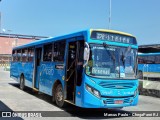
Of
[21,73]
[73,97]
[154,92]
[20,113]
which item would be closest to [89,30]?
[73,97]

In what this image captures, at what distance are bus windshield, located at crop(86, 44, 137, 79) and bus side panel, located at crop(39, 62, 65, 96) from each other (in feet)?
6.67

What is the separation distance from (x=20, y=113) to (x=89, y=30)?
3560 millimetres

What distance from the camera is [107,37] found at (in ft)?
35.0

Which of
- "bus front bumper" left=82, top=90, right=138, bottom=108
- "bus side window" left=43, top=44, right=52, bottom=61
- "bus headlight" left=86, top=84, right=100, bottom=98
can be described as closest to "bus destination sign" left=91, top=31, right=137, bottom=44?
"bus headlight" left=86, top=84, right=100, bottom=98

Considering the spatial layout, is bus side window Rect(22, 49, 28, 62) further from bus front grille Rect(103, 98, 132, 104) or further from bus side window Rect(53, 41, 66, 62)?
bus front grille Rect(103, 98, 132, 104)

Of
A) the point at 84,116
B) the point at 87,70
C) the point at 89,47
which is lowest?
the point at 84,116

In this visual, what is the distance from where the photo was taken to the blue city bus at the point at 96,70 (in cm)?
1009

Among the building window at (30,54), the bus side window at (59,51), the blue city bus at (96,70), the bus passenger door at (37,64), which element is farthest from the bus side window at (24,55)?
the blue city bus at (96,70)

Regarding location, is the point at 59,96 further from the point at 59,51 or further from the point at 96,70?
the point at 96,70

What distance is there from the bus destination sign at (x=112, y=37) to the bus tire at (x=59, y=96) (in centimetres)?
270

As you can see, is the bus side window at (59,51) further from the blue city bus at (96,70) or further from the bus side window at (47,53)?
the bus side window at (47,53)

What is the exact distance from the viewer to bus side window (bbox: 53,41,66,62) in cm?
1221

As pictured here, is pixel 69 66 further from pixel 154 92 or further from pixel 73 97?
pixel 154 92

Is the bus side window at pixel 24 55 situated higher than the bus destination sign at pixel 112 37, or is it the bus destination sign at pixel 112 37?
the bus destination sign at pixel 112 37
